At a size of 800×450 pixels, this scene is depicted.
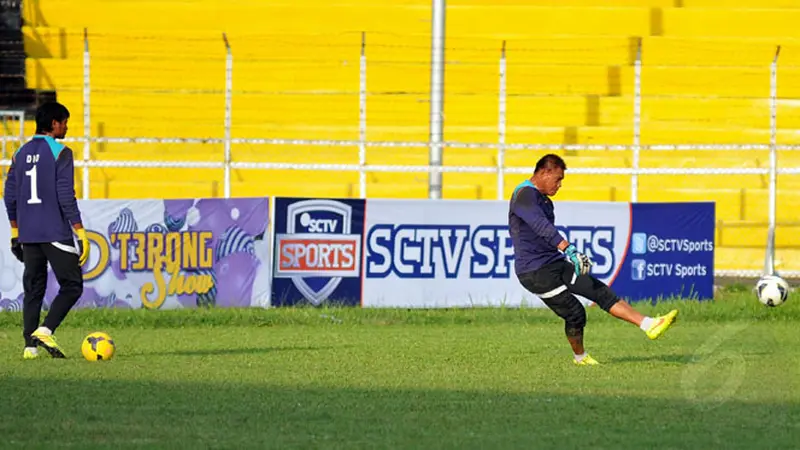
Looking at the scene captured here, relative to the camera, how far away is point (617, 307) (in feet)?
37.1

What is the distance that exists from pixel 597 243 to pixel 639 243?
1.66 feet

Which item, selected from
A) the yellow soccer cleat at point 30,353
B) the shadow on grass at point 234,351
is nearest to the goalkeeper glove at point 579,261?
the shadow on grass at point 234,351

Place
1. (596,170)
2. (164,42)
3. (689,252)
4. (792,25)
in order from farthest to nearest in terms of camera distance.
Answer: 1. (792,25)
2. (164,42)
3. (596,170)
4. (689,252)

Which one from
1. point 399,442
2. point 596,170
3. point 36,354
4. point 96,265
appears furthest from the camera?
point 596,170

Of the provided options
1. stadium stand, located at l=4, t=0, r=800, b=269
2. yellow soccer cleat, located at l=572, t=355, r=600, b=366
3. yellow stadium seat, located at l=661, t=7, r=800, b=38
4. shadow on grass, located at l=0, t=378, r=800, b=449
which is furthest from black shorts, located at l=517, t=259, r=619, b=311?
yellow stadium seat, located at l=661, t=7, r=800, b=38

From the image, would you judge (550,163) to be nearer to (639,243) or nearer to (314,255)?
(314,255)

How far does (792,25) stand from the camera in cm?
2606

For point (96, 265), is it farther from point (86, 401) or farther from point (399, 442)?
point (399, 442)

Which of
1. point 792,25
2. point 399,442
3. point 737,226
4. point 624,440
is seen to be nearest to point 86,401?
point 399,442

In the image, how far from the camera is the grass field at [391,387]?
796 centimetres

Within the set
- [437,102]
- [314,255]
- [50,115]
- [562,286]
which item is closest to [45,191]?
[50,115]

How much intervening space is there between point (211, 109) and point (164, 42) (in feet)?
4.41

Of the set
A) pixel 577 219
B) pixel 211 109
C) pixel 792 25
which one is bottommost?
pixel 577 219

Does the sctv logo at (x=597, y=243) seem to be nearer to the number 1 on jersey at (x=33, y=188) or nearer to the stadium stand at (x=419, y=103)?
the stadium stand at (x=419, y=103)
